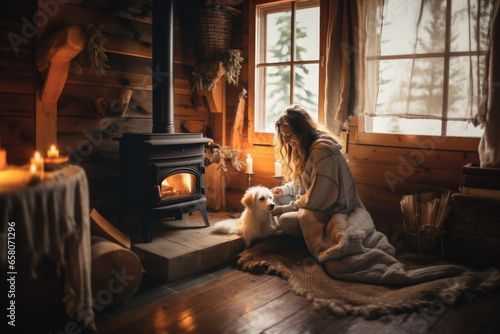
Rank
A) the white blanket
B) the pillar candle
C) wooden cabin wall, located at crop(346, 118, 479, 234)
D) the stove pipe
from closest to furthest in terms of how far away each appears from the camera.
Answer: the pillar candle < the white blanket < wooden cabin wall, located at crop(346, 118, 479, 234) < the stove pipe

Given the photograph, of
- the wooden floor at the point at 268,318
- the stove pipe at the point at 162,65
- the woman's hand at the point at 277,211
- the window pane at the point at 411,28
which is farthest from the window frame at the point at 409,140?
the stove pipe at the point at 162,65

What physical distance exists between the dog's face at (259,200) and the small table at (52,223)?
51.5 inches

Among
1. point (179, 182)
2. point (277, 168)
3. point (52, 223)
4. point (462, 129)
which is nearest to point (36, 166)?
point (52, 223)

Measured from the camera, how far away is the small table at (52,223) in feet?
4.04

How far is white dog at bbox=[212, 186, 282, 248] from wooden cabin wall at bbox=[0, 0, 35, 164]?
1.39m

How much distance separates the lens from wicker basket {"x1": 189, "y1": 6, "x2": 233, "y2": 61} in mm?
3342

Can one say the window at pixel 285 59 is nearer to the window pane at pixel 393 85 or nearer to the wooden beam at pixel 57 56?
the window pane at pixel 393 85

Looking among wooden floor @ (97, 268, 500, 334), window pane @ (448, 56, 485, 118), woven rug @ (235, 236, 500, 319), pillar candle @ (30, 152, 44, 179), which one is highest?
window pane @ (448, 56, 485, 118)

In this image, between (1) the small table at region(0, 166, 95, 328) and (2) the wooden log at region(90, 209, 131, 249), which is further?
(2) the wooden log at region(90, 209, 131, 249)

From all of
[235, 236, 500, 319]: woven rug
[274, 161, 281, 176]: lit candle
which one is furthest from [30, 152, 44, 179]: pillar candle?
[274, 161, 281, 176]: lit candle

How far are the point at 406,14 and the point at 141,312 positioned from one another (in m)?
2.51

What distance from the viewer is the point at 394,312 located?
1896 mm

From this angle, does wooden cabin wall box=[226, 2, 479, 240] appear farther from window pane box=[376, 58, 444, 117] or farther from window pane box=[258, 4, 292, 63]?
window pane box=[258, 4, 292, 63]

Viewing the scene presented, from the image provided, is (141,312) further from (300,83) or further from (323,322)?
(300,83)
